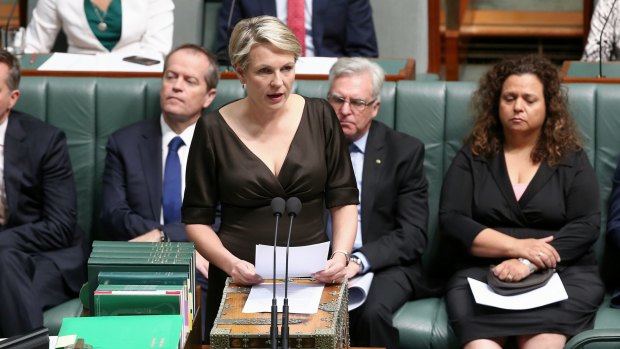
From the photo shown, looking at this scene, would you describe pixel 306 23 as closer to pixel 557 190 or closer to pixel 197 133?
pixel 557 190

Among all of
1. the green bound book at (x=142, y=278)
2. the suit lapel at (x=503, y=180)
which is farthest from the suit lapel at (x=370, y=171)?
the green bound book at (x=142, y=278)

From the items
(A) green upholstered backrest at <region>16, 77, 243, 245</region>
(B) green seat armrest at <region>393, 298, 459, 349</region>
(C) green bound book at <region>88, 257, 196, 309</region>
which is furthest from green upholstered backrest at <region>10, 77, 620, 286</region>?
(C) green bound book at <region>88, 257, 196, 309</region>

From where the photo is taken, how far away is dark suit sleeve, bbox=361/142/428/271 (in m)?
3.57

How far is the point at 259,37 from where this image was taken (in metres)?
2.60

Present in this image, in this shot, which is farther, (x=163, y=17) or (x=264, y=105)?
(x=163, y=17)

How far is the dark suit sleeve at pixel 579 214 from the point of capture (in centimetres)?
344

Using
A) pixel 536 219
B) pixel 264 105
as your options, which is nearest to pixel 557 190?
pixel 536 219

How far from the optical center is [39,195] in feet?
12.2

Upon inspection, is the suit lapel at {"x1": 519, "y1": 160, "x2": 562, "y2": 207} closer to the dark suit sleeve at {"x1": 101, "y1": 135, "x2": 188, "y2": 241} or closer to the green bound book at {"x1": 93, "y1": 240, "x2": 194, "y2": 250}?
the dark suit sleeve at {"x1": 101, "y1": 135, "x2": 188, "y2": 241}

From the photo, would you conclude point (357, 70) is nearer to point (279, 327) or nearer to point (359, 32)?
point (359, 32)

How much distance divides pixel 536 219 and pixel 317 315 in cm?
141

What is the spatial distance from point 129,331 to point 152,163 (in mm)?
1520

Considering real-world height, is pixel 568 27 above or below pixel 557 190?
above

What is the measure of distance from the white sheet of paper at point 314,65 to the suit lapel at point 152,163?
0.62 m
